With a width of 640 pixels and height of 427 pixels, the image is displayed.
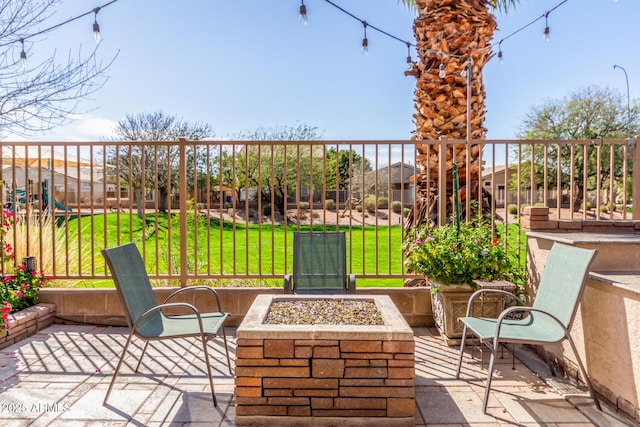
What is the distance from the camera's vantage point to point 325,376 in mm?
2346

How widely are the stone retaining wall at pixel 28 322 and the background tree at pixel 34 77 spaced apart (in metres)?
2.61

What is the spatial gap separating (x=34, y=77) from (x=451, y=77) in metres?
5.14

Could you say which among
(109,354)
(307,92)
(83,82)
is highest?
(307,92)

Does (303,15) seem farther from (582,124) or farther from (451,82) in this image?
(582,124)

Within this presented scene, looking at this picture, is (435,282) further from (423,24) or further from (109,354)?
(423,24)

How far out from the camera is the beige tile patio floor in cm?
248

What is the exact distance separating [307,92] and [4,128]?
14086 mm

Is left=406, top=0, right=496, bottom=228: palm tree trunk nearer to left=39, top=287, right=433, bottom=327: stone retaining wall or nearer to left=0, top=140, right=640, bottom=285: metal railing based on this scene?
left=0, top=140, right=640, bottom=285: metal railing

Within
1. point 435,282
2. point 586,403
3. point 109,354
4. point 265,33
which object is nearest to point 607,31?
point 265,33

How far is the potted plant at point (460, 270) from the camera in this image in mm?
3693

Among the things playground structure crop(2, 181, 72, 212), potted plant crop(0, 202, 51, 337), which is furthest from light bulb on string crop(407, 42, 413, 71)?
potted plant crop(0, 202, 51, 337)

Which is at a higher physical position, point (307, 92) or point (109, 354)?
point (307, 92)

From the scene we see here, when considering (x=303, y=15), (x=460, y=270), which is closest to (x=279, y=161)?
(x=303, y=15)

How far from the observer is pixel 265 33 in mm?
9062
